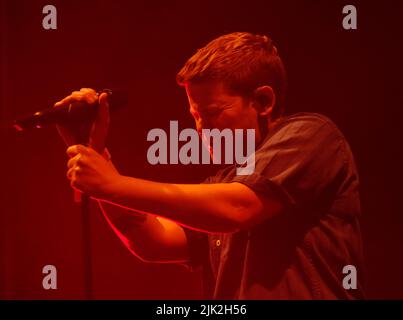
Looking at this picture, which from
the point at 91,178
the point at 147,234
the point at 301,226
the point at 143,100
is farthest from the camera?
the point at 143,100

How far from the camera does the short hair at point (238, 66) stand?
1355 mm

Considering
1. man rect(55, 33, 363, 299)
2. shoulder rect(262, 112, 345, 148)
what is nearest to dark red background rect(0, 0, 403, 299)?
man rect(55, 33, 363, 299)

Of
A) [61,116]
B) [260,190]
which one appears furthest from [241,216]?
[61,116]

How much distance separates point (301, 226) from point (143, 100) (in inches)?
45.3

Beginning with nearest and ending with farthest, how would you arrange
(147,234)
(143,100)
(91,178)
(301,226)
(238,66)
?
(91,178) < (301,226) < (238,66) < (147,234) < (143,100)

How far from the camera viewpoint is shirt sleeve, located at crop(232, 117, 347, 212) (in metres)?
1.20

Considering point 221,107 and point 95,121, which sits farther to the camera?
point 221,107

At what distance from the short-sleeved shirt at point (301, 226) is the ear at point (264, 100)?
96 mm

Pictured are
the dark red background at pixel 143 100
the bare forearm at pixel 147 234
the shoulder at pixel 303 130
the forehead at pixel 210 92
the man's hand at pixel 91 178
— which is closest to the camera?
the man's hand at pixel 91 178

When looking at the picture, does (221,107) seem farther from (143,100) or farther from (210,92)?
(143,100)

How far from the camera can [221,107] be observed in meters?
1.37

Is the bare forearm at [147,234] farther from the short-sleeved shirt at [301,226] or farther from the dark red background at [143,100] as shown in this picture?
the dark red background at [143,100]

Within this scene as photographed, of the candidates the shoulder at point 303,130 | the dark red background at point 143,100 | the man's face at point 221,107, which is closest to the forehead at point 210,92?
the man's face at point 221,107

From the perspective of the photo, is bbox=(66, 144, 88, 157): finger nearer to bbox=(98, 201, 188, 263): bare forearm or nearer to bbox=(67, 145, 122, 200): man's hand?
bbox=(67, 145, 122, 200): man's hand
